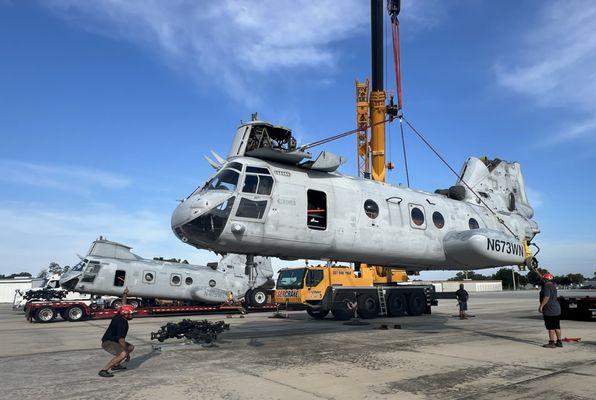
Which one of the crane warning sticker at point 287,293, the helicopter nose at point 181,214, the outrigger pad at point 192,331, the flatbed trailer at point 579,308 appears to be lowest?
the outrigger pad at point 192,331

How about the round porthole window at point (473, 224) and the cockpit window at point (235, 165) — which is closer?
the cockpit window at point (235, 165)

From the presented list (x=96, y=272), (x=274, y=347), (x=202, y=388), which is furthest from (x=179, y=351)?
(x=96, y=272)

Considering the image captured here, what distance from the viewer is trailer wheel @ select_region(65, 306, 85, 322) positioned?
2184cm

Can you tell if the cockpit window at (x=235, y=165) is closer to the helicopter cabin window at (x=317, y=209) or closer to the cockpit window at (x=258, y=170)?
the cockpit window at (x=258, y=170)

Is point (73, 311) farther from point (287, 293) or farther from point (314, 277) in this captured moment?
point (314, 277)

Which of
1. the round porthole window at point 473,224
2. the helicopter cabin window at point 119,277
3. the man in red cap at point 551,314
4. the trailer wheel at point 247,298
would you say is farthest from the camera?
the trailer wheel at point 247,298

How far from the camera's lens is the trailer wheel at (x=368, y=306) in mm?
20266

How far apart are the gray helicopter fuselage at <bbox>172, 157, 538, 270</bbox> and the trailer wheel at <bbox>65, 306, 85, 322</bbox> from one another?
660 inches

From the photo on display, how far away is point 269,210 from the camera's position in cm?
876

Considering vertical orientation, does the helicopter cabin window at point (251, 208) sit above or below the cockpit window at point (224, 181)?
below

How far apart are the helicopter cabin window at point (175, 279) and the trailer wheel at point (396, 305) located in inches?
467

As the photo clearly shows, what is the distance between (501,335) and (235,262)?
18.2 meters

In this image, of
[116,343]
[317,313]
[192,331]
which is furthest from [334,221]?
[317,313]

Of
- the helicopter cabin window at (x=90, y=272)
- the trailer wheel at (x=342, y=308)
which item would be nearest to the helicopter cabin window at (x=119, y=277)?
the helicopter cabin window at (x=90, y=272)
